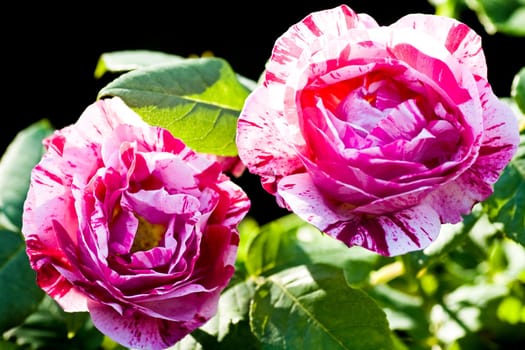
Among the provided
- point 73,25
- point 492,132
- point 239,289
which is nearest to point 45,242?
point 239,289

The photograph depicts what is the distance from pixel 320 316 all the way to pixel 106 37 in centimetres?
136

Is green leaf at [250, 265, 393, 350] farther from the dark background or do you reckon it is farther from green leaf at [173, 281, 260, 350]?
the dark background

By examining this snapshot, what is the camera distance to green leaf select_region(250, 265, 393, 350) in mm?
750

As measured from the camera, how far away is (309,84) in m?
0.66

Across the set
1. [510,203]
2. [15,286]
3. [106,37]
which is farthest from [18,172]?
[106,37]

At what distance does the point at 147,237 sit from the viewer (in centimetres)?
75

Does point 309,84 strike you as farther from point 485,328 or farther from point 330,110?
point 485,328

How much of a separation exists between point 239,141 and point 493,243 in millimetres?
544

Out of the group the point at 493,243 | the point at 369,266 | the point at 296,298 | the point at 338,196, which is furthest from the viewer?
the point at 493,243

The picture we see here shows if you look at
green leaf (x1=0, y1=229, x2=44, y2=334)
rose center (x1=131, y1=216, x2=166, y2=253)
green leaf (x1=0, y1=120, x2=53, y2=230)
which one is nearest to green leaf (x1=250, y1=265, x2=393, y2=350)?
rose center (x1=131, y1=216, x2=166, y2=253)

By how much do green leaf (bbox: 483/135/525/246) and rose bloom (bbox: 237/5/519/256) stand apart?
0.15m

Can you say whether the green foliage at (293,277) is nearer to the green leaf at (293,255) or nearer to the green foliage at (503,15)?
the green leaf at (293,255)

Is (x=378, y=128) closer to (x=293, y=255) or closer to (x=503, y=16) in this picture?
(x=293, y=255)

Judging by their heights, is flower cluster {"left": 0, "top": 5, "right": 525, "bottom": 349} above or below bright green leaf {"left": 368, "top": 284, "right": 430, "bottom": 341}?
above
